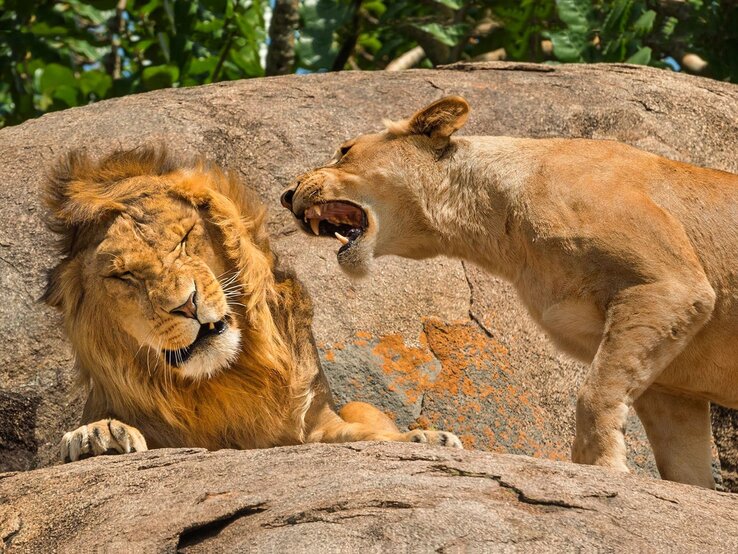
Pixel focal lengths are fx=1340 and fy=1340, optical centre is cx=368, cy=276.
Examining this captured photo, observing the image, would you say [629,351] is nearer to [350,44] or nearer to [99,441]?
[99,441]

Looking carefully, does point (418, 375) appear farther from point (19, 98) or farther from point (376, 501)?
point (19, 98)

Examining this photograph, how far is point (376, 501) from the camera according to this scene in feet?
11.1

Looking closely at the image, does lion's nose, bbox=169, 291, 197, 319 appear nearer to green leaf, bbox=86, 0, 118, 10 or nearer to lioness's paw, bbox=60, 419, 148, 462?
lioness's paw, bbox=60, 419, 148, 462

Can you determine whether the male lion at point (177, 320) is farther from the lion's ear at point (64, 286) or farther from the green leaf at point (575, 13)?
the green leaf at point (575, 13)

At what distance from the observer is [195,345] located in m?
4.52

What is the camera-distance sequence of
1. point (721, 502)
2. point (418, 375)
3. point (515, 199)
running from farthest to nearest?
point (418, 375)
point (515, 199)
point (721, 502)

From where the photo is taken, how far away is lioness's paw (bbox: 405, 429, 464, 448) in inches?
170

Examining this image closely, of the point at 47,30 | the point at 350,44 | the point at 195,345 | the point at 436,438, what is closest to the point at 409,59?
the point at 350,44

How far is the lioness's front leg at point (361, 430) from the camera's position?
4.40 m

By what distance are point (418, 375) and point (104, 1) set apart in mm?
3288

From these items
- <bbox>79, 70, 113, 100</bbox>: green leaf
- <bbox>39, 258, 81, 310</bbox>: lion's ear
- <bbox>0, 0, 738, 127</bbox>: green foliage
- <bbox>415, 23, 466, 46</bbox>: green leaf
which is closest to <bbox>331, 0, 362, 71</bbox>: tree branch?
<bbox>0, 0, 738, 127</bbox>: green foliage

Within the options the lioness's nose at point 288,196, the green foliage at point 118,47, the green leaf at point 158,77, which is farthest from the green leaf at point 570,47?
the lioness's nose at point 288,196

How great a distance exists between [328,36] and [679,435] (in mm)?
4358

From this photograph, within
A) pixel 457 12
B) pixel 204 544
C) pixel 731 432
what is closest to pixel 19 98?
pixel 457 12
